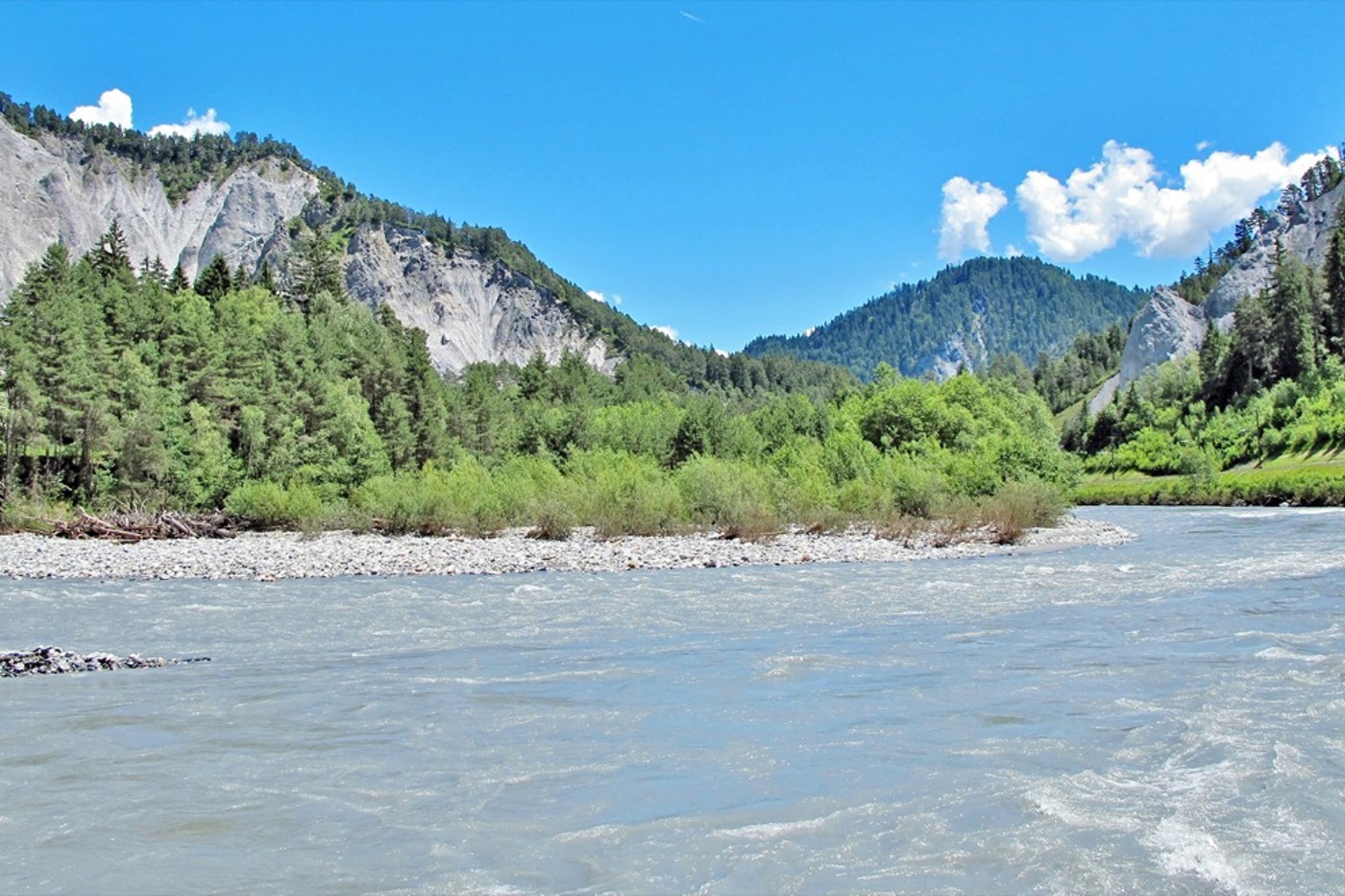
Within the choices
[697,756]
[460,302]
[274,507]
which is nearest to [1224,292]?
[460,302]

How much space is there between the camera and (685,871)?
6078mm

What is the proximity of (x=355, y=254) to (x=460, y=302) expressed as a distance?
21.7m

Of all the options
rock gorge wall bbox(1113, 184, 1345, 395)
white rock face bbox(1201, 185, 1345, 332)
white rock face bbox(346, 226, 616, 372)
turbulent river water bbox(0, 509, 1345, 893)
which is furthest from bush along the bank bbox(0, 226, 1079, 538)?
white rock face bbox(1201, 185, 1345, 332)

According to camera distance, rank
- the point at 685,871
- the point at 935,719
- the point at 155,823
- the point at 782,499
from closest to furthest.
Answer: the point at 685,871 < the point at 155,823 < the point at 935,719 < the point at 782,499

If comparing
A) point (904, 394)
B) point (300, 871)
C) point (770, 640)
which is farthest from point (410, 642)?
point (904, 394)

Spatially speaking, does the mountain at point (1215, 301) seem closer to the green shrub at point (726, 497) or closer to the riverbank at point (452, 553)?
the green shrub at point (726, 497)

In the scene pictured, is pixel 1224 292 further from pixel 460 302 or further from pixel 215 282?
pixel 215 282

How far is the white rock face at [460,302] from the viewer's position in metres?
178

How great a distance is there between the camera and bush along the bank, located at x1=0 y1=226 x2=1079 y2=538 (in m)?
44.7

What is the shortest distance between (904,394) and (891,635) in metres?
49.8

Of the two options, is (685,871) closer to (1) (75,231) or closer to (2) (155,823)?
(2) (155,823)

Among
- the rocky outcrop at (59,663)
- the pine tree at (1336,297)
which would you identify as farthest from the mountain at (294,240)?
the rocky outcrop at (59,663)

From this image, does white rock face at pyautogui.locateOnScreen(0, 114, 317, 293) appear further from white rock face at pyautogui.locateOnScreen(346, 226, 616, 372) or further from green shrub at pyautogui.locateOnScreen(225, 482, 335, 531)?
green shrub at pyautogui.locateOnScreen(225, 482, 335, 531)

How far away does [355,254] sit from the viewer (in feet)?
591
